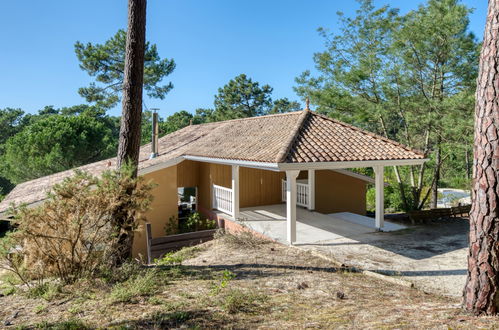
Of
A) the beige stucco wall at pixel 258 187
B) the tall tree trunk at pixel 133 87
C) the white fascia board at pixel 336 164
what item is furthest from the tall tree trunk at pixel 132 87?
the beige stucco wall at pixel 258 187

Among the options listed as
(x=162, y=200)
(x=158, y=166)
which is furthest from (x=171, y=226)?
(x=158, y=166)

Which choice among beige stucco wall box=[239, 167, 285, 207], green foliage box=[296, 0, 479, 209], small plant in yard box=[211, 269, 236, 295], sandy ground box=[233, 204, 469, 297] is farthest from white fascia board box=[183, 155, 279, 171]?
green foliage box=[296, 0, 479, 209]

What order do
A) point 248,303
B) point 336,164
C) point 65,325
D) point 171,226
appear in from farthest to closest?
point 171,226
point 336,164
point 248,303
point 65,325

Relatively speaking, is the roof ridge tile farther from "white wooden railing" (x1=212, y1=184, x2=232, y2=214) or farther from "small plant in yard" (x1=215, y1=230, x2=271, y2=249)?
"white wooden railing" (x1=212, y1=184, x2=232, y2=214)

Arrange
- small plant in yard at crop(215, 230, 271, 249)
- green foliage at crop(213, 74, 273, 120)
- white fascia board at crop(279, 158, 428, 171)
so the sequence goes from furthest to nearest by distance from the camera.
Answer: green foliage at crop(213, 74, 273, 120)
small plant in yard at crop(215, 230, 271, 249)
white fascia board at crop(279, 158, 428, 171)

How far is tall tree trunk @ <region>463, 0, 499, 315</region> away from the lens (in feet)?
14.1

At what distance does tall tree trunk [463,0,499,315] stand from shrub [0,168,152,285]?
18.9ft

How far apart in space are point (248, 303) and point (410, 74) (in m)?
15.8

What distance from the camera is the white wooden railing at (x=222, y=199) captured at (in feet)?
45.6

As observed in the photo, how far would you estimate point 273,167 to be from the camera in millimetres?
9398

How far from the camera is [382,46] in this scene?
1895cm

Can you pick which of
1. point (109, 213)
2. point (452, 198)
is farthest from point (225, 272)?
point (452, 198)

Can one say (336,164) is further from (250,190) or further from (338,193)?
(250,190)

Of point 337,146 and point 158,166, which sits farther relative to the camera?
point 158,166
